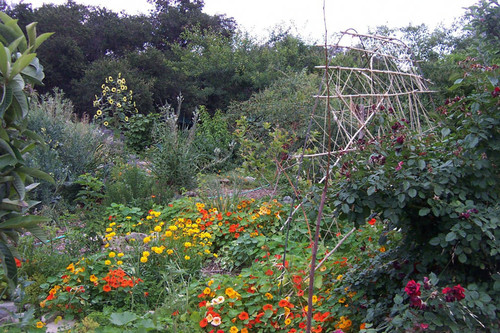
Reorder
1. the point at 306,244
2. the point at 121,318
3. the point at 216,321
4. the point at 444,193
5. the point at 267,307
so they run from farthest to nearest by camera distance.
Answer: the point at 306,244 → the point at 267,307 → the point at 216,321 → the point at 121,318 → the point at 444,193

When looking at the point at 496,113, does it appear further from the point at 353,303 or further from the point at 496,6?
the point at 496,6

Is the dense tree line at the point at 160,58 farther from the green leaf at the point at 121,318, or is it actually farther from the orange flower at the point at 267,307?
the green leaf at the point at 121,318

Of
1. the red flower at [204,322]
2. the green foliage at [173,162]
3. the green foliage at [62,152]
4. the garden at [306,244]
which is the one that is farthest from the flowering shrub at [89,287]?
the green foliage at [173,162]

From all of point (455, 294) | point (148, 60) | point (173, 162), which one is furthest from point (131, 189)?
point (148, 60)

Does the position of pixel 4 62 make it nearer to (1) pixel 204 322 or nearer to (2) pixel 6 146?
(2) pixel 6 146

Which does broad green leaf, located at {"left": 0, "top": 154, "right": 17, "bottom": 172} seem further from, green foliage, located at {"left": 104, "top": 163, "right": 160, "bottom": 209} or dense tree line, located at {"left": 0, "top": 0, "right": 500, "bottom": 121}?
dense tree line, located at {"left": 0, "top": 0, "right": 500, "bottom": 121}

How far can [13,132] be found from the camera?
1913 millimetres

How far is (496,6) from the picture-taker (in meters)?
3.49

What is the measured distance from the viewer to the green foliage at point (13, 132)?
172cm

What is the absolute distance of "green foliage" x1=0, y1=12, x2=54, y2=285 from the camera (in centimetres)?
172

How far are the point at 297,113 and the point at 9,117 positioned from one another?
565 centimetres

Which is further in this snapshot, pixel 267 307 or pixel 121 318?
pixel 267 307

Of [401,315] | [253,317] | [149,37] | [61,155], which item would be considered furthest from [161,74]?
[401,315]

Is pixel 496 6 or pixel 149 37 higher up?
pixel 149 37
